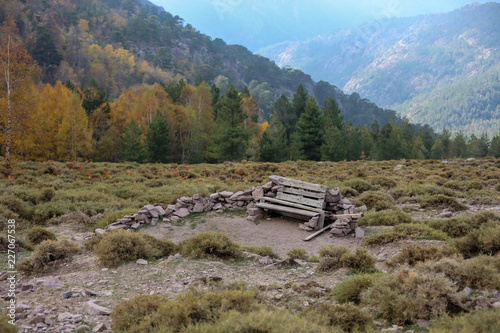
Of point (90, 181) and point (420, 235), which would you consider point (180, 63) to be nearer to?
point (90, 181)

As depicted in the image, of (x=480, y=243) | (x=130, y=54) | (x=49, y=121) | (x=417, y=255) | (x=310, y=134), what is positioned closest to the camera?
(x=417, y=255)

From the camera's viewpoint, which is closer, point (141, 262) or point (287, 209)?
point (141, 262)

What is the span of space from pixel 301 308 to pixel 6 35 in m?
25.7

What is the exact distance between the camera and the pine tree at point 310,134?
4259cm

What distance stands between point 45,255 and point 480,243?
387 inches

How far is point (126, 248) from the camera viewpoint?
311 inches

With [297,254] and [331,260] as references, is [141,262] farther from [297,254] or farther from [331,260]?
[331,260]

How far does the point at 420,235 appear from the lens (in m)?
8.80

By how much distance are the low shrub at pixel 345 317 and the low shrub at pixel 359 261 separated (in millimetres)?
2268

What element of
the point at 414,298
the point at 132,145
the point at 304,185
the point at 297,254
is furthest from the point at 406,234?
the point at 132,145

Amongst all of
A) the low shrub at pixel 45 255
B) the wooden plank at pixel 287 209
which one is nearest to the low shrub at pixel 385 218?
the wooden plank at pixel 287 209

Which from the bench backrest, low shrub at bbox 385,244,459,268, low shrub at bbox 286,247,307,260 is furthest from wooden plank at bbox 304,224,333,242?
low shrub at bbox 385,244,459,268

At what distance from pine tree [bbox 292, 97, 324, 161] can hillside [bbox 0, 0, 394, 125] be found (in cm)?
3724

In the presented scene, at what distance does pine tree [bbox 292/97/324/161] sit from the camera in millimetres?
42594
